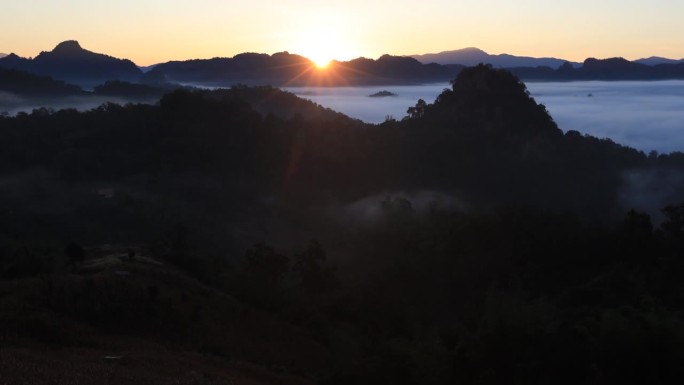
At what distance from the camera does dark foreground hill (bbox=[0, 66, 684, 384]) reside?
1781 cm

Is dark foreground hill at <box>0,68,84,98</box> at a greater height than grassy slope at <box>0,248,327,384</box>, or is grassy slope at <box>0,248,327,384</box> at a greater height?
dark foreground hill at <box>0,68,84,98</box>

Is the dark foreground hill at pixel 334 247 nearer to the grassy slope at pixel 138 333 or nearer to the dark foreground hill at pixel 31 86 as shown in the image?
the grassy slope at pixel 138 333

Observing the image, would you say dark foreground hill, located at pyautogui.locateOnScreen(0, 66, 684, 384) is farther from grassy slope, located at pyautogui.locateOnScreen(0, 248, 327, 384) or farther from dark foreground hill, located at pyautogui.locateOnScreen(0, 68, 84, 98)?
dark foreground hill, located at pyautogui.locateOnScreen(0, 68, 84, 98)

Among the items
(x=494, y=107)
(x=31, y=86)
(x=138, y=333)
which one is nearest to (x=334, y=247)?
(x=138, y=333)

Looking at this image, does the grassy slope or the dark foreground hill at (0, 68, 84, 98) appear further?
the dark foreground hill at (0, 68, 84, 98)

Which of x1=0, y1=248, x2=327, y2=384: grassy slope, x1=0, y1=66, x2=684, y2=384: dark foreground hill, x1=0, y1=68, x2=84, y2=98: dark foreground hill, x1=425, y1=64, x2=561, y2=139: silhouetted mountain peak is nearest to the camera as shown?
x1=0, y1=248, x2=327, y2=384: grassy slope

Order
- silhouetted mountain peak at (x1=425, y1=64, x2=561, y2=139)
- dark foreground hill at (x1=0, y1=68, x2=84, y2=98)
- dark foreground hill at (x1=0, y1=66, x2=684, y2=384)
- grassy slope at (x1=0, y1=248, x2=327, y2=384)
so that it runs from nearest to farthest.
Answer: grassy slope at (x1=0, y1=248, x2=327, y2=384) < dark foreground hill at (x1=0, y1=66, x2=684, y2=384) < silhouetted mountain peak at (x1=425, y1=64, x2=561, y2=139) < dark foreground hill at (x1=0, y1=68, x2=84, y2=98)

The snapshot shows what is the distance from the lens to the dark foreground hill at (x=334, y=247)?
58.4ft

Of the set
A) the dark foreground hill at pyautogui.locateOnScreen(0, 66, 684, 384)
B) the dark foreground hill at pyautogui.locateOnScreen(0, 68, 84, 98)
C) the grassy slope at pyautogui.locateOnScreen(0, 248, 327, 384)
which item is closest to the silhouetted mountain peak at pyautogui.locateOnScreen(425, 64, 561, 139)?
the dark foreground hill at pyautogui.locateOnScreen(0, 66, 684, 384)

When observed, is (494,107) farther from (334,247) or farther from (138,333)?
(138,333)

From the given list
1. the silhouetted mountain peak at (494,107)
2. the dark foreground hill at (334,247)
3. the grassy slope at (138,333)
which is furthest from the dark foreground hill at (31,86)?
the grassy slope at (138,333)

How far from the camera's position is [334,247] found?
6238 cm

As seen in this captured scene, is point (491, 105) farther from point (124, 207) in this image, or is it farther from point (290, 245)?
point (124, 207)

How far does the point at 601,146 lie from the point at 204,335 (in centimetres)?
8782
